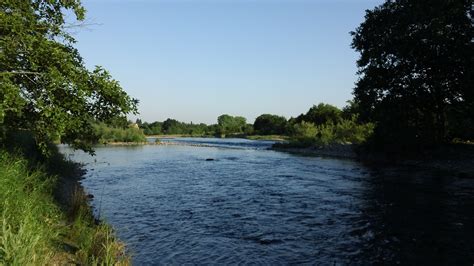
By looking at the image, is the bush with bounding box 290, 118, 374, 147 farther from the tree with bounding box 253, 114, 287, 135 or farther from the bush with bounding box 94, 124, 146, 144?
the tree with bounding box 253, 114, 287, 135

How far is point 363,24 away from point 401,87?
8898 mm

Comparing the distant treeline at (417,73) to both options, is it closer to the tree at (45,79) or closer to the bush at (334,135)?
the bush at (334,135)

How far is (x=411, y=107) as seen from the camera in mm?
43219

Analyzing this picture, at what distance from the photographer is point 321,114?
12950 centimetres

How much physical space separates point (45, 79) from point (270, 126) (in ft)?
556

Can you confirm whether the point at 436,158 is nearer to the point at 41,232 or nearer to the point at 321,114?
the point at 41,232

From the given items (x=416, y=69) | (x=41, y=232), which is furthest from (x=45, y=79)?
(x=416, y=69)

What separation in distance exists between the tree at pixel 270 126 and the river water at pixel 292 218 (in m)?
131

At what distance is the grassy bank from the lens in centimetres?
779

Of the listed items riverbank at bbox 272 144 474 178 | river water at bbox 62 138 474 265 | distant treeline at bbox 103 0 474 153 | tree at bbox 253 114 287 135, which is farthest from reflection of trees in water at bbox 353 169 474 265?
tree at bbox 253 114 287 135

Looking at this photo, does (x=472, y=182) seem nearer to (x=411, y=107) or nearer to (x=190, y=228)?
(x=411, y=107)

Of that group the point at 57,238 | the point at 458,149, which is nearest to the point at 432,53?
the point at 458,149

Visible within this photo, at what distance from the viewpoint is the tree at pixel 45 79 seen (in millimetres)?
10180

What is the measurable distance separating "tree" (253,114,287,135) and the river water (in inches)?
5175
